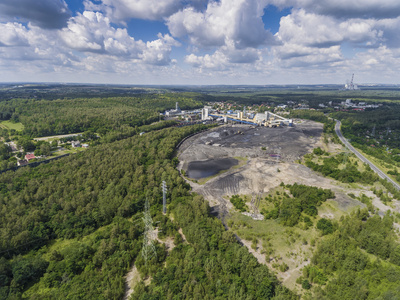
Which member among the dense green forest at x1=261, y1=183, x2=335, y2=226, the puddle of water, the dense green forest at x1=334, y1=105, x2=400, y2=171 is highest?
the dense green forest at x1=334, y1=105, x2=400, y2=171

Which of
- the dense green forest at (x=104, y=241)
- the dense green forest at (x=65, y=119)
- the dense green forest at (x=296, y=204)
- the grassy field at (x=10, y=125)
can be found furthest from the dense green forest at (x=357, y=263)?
the grassy field at (x=10, y=125)

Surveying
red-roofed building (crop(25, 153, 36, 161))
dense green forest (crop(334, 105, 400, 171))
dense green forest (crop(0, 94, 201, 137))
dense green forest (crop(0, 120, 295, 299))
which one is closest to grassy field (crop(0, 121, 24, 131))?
dense green forest (crop(0, 94, 201, 137))

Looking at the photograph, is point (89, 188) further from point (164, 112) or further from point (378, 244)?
point (164, 112)

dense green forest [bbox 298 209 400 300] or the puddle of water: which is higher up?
dense green forest [bbox 298 209 400 300]

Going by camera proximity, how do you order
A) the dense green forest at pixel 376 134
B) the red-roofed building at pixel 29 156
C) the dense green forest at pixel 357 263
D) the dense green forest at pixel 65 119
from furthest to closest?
the dense green forest at pixel 65 119
the dense green forest at pixel 376 134
the red-roofed building at pixel 29 156
the dense green forest at pixel 357 263

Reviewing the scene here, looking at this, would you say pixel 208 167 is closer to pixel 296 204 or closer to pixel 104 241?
pixel 296 204

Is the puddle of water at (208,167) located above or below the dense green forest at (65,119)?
below

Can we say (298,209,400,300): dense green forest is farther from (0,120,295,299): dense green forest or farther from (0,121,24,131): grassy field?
(0,121,24,131): grassy field

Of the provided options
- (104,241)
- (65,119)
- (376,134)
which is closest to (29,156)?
(65,119)

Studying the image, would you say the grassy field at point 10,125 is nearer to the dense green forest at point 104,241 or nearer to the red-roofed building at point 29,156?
the red-roofed building at point 29,156

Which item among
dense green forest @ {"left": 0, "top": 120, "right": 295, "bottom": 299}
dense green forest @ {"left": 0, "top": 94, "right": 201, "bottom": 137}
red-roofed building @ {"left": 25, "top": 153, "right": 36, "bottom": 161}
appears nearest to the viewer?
dense green forest @ {"left": 0, "top": 120, "right": 295, "bottom": 299}

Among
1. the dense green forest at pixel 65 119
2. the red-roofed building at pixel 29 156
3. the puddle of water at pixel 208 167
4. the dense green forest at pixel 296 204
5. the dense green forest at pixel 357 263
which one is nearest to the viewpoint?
the dense green forest at pixel 357 263

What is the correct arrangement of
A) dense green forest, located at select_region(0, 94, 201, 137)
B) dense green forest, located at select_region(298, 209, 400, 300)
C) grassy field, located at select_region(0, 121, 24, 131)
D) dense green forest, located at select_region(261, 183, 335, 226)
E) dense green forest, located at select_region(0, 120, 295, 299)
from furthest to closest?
grassy field, located at select_region(0, 121, 24, 131) < dense green forest, located at select_region(0, 94, 201, 137) < dense green forest, located at select_region(261, 183, 335, 226) < dense green forest, located at select_region(0, 120, 295, 299) < dense green forest, located at select_region(298, 209, 400, 300)
